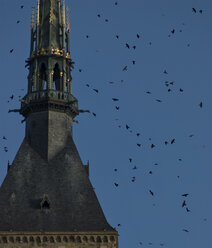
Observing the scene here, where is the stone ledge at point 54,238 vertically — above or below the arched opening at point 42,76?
below

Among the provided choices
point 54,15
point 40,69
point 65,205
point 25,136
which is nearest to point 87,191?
point 65,205

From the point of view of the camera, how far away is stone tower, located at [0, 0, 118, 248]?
7450cm

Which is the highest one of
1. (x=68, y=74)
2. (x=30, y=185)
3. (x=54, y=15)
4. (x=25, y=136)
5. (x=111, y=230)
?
(x=54, y=15)

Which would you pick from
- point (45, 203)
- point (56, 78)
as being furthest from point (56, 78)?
point (45, 203)

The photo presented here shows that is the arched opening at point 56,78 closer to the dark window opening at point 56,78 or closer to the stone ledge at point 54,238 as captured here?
the dark window opening at point 56,78

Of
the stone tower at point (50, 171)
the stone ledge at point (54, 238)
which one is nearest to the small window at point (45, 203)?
the stone tower at point (50, 171)

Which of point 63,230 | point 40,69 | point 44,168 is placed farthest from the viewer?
point 40,69

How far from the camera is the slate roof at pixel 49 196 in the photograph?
7531 centimetres

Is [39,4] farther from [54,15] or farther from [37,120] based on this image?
[37,120]

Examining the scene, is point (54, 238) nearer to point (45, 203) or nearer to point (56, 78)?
point (45, 203)

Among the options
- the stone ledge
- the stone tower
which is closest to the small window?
the stone tower

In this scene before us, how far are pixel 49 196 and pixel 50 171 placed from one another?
328 cm

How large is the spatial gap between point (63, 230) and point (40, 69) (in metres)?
19.5

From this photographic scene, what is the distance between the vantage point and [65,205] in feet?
252
